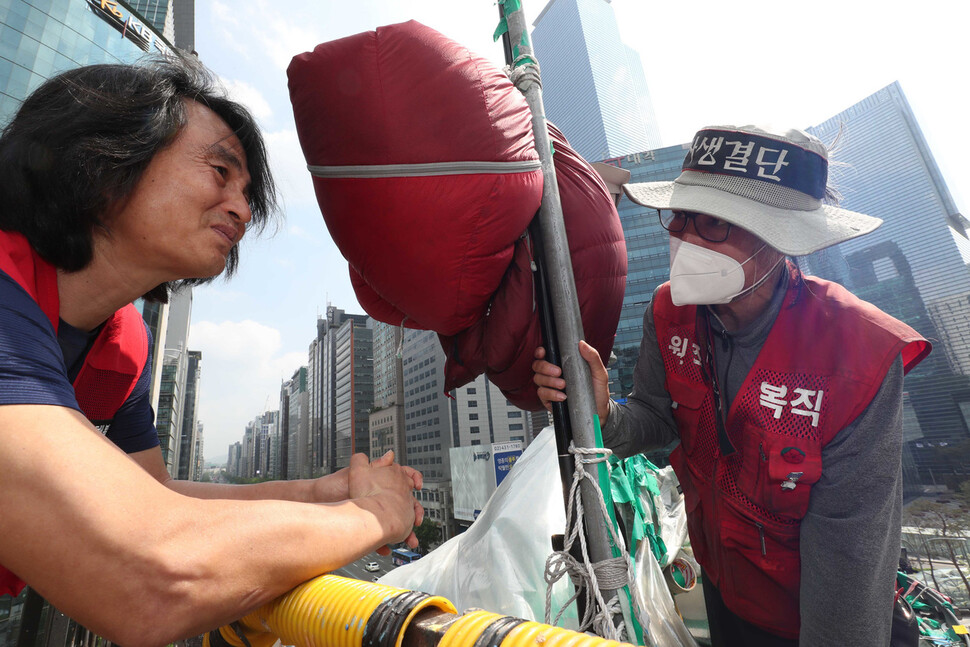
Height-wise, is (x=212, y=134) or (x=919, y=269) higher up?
(x=919, y=269)

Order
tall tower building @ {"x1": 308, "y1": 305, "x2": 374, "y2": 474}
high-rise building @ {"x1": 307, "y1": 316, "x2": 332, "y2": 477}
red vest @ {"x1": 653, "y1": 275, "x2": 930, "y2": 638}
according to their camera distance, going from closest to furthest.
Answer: red vest @ {"x1": 653, "y1": 275, "x2": 930, "y2": 638}, tall tower building @ {"x1": 308, "y1": 305, "x2": 374, "y2": 474}, high-rise building @ {"x1": 307, "y1": 316, "x2": 332, "y2": 477}

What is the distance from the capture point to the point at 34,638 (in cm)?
319

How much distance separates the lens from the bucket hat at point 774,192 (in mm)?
1360

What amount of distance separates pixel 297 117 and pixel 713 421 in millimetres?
1779

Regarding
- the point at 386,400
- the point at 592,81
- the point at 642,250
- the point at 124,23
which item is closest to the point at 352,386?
the point at 386,400

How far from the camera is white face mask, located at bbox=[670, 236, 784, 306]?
1.50m

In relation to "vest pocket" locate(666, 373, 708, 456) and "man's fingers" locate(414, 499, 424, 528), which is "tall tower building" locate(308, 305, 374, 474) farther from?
"man's fingers" locate(414, 499, 424, 528)

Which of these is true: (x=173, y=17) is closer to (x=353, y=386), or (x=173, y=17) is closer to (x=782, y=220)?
(x=353, y=386)

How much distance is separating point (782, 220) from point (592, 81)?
91978mm

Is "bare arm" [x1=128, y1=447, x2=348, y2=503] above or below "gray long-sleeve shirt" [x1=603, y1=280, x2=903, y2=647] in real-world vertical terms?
above

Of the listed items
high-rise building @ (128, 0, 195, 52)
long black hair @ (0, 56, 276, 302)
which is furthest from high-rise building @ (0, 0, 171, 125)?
long black hair @ (0, 56, 276, 302)

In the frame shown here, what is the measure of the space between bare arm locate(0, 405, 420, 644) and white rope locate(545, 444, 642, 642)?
0.76 metres

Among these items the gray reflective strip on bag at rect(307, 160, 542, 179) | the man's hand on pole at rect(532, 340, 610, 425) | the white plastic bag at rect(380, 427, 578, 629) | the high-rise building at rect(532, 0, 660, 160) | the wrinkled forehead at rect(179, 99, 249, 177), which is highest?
the high-rise building at rect(532, 0, 660, 160)

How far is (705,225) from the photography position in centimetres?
155
